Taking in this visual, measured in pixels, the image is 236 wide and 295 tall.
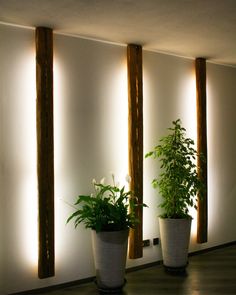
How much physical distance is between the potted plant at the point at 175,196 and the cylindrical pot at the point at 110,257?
877 mm

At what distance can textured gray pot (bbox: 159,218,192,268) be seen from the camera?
4.82 m

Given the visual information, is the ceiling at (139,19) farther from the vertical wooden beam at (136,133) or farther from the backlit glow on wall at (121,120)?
the backlit glow on wall at (121,120)

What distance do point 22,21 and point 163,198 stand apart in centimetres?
273

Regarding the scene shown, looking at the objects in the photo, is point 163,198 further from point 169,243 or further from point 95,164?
point 95,164

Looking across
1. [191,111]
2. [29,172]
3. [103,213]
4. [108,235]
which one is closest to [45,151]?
[29,172]

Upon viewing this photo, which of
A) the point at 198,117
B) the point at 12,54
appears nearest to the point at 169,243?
the point at 198,117

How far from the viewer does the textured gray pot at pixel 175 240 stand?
4816mm

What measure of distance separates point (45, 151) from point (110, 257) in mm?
1240

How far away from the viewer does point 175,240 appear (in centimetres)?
484

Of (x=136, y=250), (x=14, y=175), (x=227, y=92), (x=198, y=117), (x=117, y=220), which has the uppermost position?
(x=227, y=92)

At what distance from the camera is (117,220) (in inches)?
162

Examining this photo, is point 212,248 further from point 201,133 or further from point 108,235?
point 108,235

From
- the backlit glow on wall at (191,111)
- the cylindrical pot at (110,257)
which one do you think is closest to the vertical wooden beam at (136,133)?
the cylindrical pot at (110,257)

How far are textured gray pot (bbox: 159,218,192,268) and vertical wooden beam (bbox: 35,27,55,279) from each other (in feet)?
4.73
